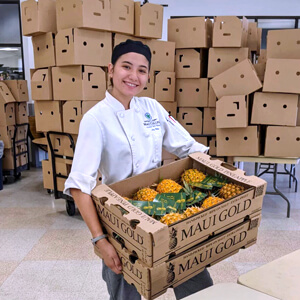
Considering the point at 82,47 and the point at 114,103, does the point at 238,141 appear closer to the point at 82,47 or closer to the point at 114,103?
the point at 82,47

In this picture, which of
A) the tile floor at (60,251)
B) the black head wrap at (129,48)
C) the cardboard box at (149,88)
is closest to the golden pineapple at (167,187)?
the black head wrap at (129,48)

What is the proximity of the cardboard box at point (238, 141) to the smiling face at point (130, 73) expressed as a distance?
6.39 feet

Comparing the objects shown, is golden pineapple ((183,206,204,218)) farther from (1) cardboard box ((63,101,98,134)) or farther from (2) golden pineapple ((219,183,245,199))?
(1) cardboard box ((63,101,98,134))

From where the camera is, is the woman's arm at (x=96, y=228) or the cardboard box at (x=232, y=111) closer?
the woman's arm at (x=96, y=228)

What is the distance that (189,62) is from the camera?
128 inches

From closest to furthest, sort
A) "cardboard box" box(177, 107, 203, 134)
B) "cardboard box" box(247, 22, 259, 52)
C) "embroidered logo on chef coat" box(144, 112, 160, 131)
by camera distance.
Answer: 1. "embroidered logo on chef coat" box(144, 112, 160, 131)
2. "cardboard box" box(177, 107, 203, 134)
3. "cardboard box" box(247, 22, 259, 52)

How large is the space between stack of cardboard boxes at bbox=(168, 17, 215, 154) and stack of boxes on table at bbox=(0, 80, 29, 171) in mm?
2560

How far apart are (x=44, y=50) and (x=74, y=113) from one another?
0.74m

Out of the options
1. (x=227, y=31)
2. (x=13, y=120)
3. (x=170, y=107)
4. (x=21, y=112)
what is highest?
(x=227, y=31)

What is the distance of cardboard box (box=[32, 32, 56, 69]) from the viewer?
9.48 feet

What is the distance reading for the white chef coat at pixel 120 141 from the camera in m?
1.07

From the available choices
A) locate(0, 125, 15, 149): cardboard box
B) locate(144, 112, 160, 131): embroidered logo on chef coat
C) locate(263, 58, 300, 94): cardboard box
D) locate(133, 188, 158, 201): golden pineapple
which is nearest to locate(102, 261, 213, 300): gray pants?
locate(133, 188, 158, 201): golden pineapple

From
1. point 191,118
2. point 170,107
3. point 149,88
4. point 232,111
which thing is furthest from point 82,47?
point 232,111

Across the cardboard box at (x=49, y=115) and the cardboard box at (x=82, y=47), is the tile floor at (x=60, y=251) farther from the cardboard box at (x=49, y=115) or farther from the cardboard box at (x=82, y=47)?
the cardboard box at (x=82, y=47)
